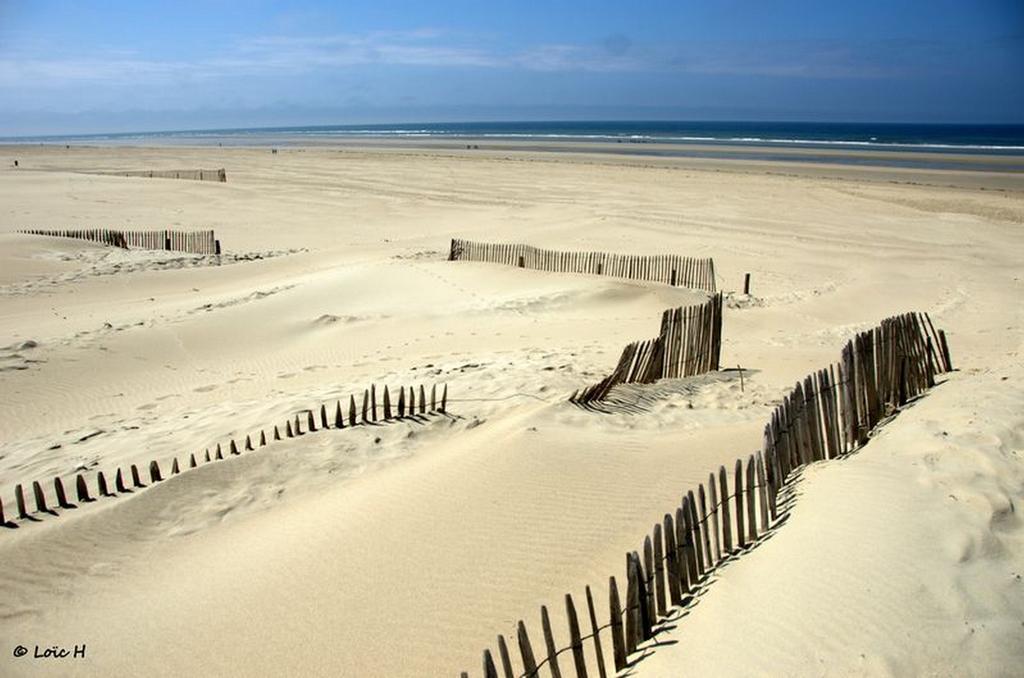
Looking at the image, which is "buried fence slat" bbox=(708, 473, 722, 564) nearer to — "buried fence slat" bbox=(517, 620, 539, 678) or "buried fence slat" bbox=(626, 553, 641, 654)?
"buried fence slat" bbox=(626, 553, 641, 654)

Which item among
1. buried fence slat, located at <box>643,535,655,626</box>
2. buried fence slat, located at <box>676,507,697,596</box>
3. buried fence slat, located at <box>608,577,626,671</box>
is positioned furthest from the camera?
buried fence slat, located at <box>676,507,697,596</box>

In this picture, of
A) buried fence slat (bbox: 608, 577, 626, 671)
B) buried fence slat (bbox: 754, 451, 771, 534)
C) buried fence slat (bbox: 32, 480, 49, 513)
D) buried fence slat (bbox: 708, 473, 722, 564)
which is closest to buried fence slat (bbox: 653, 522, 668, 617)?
buried fence slat (bbox: 608, 577, 626, 671)

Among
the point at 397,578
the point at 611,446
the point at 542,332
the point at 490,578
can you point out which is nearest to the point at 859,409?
the point at 611,446

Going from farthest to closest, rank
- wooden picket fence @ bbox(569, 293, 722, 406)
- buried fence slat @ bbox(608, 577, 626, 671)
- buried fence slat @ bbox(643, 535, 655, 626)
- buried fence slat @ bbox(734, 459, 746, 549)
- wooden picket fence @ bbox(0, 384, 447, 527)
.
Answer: wooden picket fence @ bbox(569, 293, 722, 406), wooden picket fence @ bbox(0, 384, 447, 527), buried fence slat @ bbox(734, 459, 746, 549), buried fence slat @ bbox(643, 535, 655, 626), buried fence slat @ bbox(608, 577, 626, 671)

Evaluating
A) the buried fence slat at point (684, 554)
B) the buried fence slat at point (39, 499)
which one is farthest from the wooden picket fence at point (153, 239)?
the buried fence slat at point (684, 554)

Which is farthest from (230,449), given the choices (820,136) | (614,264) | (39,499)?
(820,136)

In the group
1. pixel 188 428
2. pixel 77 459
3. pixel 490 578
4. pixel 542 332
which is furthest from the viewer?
pixel 542 332

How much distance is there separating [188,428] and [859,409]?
7257 mm

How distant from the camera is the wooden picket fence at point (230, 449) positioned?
6.33 metres

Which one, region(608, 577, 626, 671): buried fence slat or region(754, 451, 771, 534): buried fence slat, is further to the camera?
region(754, 451, 771, 534): buried fence slat

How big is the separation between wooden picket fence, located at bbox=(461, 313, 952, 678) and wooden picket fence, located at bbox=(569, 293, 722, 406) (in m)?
2.50

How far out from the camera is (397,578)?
525 centimetres

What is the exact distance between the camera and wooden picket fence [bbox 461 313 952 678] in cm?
395

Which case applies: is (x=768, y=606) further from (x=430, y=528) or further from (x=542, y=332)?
(x=542, y=332)
